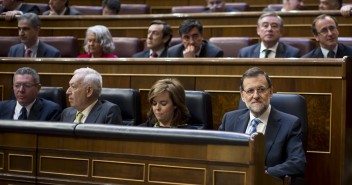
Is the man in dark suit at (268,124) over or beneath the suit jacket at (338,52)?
beneath

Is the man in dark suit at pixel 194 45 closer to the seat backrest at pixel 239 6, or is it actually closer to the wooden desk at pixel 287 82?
the wooden desk at pixel 287 82

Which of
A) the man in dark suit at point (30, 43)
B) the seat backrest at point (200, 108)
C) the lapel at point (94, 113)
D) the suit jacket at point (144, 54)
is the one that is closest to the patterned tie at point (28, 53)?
the man in dark suit at point (30, 43)

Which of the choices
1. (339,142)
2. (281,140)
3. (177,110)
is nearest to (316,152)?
(339,142)

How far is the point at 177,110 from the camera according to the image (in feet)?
5.08

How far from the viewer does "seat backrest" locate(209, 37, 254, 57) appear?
2293 mm

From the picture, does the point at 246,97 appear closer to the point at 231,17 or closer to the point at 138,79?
the point at 138,79

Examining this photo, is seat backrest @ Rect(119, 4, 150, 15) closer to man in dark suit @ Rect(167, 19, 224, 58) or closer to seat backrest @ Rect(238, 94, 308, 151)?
man in dark suit @ Rect(167, 19, 224, 58)

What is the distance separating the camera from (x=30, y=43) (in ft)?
7.86

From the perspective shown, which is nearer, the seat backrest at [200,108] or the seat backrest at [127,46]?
the seat backrest at [200,108]

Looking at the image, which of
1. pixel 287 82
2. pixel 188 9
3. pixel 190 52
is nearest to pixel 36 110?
pixel 190 52

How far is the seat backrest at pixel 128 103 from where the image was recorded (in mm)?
1710

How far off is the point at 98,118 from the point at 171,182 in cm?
55

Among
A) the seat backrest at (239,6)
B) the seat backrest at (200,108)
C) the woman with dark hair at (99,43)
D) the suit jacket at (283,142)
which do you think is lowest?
the suit jacket at (283,142)

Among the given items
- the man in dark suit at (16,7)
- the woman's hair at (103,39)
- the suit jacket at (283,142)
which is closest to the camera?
the suit jacket at (283,142)
